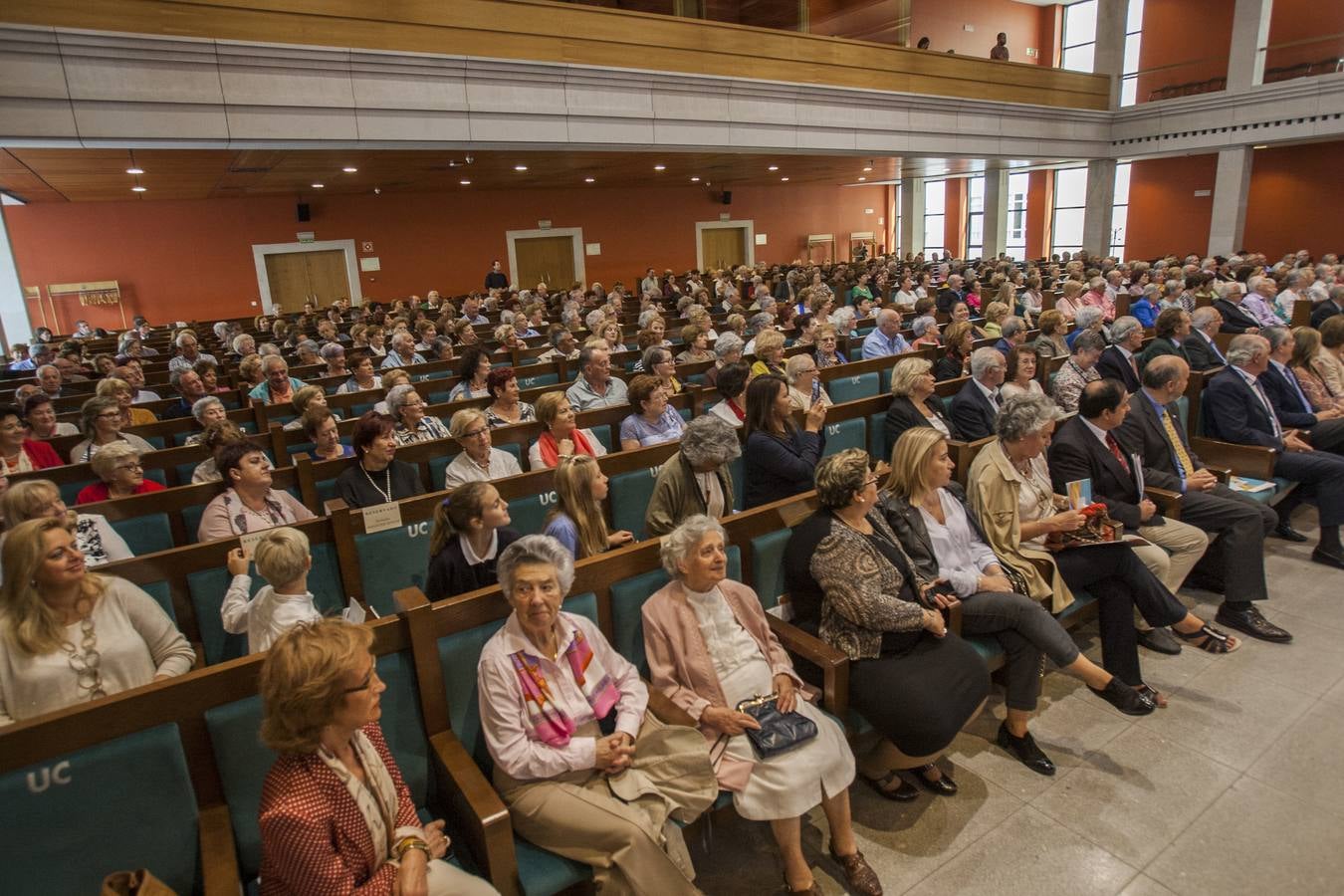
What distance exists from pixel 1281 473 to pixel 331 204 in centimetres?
1366

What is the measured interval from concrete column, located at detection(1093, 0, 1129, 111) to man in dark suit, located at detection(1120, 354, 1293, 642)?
13.0 meters

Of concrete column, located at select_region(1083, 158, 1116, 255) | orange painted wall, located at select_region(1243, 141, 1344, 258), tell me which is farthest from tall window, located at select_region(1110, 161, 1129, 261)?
orange painted wall, located at select_region(1243, 141, 1344, 258)

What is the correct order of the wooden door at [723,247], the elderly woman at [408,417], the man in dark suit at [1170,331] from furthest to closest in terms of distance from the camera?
the wooden door at [723,247] → the man in dark suit at [1170,331] → the elderly woman at [408,417]

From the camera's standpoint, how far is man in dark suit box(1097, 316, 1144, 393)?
4965mm

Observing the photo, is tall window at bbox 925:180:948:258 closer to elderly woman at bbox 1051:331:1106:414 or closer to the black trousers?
elderly woman at bbox 1051:331:1106:414

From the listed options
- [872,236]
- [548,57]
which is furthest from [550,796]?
[872,236]

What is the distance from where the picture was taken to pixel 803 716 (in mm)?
2068

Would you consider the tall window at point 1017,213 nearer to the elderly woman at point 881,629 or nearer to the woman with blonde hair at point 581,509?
the elderly woman at point 881,629

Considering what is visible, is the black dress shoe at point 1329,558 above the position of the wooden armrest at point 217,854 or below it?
below

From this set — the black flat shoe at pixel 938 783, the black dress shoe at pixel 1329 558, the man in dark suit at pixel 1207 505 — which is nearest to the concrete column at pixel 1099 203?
the black dress shoe at pixel 1329 558

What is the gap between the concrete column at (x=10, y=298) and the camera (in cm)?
1091

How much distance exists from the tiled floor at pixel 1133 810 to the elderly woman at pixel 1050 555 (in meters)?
0.24

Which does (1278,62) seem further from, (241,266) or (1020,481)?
(241,266)

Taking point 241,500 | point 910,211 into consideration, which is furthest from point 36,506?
point 910,211
